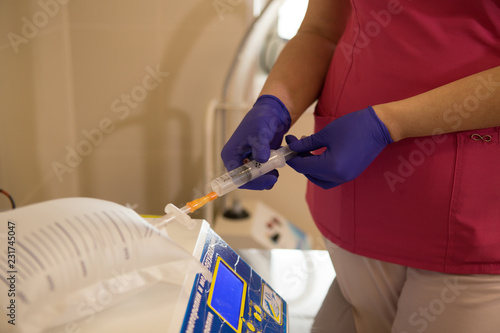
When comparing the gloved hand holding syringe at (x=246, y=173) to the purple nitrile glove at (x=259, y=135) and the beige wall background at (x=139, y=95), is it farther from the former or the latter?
the beige wall background at (x=139, y=95)

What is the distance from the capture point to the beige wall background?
1.96 meters

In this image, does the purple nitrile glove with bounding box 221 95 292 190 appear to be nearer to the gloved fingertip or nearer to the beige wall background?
the gloved fingertip

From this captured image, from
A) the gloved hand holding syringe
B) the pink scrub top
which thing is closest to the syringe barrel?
the gloved hand holding syringe

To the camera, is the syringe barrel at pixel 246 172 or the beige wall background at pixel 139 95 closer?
the syringe barrel at pixel 246 172

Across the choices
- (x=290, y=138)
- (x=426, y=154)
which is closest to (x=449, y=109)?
(x=426, y=154)

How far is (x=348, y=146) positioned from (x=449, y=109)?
161 millimetres

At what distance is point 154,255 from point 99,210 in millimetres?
79

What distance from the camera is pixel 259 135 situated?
0.83m

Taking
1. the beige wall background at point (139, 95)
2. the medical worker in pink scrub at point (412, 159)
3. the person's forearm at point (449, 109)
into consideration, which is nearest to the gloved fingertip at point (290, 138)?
the medical worker in pink scrub at point (412, 159)

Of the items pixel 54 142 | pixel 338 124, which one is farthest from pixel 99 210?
pixel 54 142

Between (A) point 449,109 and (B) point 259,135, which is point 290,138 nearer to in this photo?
(B) point 259,135

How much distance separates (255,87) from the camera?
6.89 feet

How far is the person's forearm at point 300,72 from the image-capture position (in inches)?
37.2

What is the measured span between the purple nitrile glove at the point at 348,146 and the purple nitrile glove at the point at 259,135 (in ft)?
0.24
